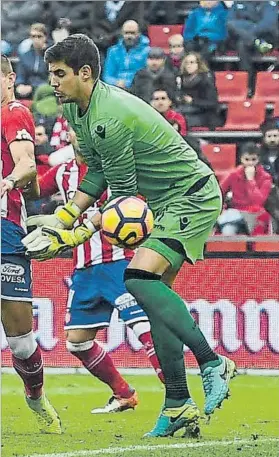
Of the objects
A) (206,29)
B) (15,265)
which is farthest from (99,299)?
(206,29)

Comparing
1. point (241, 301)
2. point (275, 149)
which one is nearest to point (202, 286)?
point (241, 301)

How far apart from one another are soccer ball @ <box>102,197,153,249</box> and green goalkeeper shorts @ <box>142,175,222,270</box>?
85 millimetres

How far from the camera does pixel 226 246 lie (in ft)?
27.4

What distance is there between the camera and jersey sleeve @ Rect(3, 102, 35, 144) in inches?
206

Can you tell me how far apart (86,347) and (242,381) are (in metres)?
1.97

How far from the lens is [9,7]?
11.4m

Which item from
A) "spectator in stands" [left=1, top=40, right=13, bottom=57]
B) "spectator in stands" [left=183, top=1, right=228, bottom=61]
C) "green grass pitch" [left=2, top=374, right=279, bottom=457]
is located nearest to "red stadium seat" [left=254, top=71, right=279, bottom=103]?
"spectator in stands" [left=183, top=1, right=228, bottom=61]

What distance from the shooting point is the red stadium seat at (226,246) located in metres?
8.32

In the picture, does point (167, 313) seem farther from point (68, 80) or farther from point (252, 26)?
point (252, 26)

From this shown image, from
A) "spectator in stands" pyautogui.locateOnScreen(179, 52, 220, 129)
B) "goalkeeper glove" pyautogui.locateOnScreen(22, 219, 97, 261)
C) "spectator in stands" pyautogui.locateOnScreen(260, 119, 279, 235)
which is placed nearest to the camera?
"goalkeeper glove" pyautogui.locateOnScreen(22, 219, 97, 261)

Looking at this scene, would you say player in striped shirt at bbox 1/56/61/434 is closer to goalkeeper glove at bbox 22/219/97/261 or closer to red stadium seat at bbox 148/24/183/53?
goalkeeper glove at bbox 22/219/97/261

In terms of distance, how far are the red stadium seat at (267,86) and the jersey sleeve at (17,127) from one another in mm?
5943

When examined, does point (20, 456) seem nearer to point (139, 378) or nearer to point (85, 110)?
point (85, 110)

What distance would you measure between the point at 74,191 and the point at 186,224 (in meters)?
1.65
